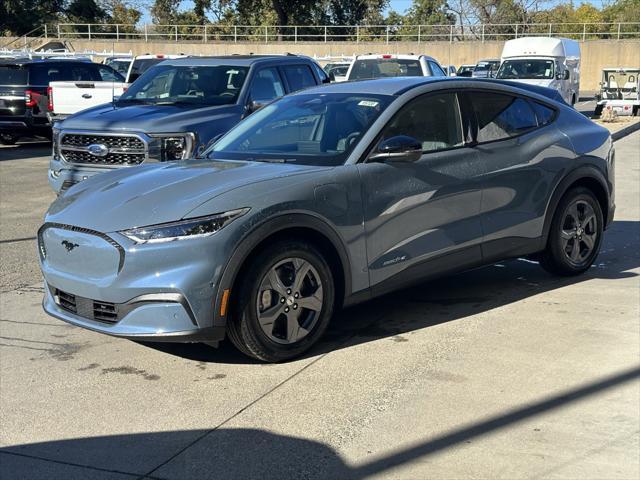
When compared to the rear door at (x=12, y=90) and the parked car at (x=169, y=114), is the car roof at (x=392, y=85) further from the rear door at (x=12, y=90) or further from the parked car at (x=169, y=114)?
the rear door at (x=12, y=90)

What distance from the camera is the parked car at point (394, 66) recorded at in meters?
16.8

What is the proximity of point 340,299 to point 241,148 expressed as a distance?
148 cm

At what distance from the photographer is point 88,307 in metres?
4.95

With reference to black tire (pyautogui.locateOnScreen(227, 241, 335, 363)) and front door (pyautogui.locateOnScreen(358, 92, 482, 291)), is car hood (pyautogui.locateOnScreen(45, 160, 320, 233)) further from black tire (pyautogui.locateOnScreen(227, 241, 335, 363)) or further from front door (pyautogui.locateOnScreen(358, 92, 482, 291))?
front door (pyautogui.locateOnScreen(358, 92, 482, 291))

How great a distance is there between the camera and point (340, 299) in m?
5.34

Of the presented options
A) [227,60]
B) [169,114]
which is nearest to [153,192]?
[169,114]

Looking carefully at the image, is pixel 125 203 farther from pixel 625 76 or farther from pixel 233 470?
pixel 625 76

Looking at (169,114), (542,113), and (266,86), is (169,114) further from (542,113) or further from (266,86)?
(542,113)

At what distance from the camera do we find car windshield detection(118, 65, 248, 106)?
34.1 ft

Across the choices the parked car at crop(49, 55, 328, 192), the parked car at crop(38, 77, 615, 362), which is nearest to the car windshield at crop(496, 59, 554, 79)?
the parked car at crop(49, 55, 328, 192)

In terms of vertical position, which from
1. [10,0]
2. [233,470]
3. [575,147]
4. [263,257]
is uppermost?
[10,0]

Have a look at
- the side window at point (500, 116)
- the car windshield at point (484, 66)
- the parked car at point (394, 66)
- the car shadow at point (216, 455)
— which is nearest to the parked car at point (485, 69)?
the car windshield at point (484, 66)

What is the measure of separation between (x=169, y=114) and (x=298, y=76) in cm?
260

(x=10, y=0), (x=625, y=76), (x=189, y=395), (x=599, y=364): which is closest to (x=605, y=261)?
(x=599, y=364)
